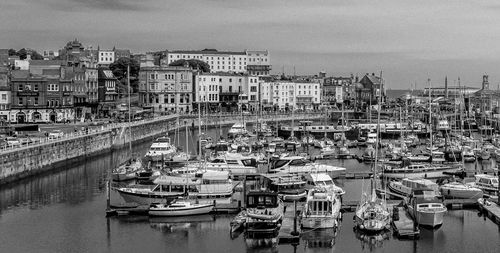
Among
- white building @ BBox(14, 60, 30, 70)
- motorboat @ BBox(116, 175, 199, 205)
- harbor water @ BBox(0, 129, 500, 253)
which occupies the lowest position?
harbor water @ BBox(0, 129, 500, 253)

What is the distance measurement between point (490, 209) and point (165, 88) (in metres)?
94.3

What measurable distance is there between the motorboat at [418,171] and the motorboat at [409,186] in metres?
5.25

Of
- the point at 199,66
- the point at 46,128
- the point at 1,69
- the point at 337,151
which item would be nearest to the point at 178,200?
the point at 337,151

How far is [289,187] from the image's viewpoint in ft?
159

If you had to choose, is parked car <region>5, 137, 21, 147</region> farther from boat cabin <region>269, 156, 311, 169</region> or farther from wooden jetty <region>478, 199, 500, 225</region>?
wooden jetty <region>478, 199, 500, 225</region>

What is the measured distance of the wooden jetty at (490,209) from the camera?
42.0 m

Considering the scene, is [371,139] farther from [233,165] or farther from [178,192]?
[178,192]

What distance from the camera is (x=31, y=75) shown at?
97562mm

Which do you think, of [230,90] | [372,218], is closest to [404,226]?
[372,218]

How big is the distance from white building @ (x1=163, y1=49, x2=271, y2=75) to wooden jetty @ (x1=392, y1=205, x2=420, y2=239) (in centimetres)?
14035

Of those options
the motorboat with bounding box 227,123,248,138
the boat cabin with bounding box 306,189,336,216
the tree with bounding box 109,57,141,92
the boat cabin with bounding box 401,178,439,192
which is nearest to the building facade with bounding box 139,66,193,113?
the tree with bounding box 109,57,141,92

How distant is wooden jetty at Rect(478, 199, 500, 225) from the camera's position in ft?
138

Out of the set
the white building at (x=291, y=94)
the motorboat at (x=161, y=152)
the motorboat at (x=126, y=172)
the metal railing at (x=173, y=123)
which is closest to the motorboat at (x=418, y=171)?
the motorboat at (x=126, y=172)

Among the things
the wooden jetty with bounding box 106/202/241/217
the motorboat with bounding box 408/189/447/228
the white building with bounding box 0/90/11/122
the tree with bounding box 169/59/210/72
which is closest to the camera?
the motorboat with bounding box 408/189/447/228
